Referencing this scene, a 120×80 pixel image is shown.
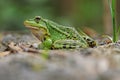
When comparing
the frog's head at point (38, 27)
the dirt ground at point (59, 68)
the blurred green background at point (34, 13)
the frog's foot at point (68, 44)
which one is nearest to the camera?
the dirt ground at point (59, 68)

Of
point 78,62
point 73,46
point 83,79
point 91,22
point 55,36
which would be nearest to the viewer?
point 83,79

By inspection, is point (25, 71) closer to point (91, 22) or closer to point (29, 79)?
point (29, 79)

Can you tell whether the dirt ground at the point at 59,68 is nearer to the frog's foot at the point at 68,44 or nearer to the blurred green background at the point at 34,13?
the frog's foot at the point at 68,44

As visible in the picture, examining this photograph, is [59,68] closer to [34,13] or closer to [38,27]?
[38,27]

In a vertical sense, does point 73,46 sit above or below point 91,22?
below

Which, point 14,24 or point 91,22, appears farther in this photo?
point 91,22

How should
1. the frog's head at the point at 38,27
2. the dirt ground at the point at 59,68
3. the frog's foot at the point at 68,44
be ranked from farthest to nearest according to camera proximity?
1. the frog's head at the point at 38,27
2. the frog's foot at the point at 68,44
3. the dirt ground at the point at 59,68

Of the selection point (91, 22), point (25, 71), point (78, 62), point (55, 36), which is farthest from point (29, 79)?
point (91, 22)

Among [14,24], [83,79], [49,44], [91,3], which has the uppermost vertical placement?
[91,3]

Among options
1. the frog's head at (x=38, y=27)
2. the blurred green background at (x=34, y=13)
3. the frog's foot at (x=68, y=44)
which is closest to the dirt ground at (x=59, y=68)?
the frog's foot at (x=68, y=44)
